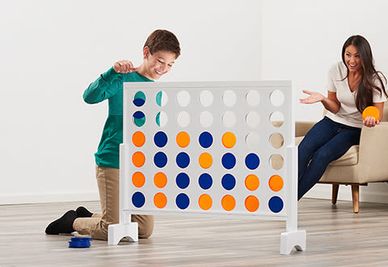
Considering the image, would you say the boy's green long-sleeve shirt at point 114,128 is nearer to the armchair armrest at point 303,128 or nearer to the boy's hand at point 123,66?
the boy's hand at point 123,66

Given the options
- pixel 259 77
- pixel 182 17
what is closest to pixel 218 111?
pixel 182 17

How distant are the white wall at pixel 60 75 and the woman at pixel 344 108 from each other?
4.90 ft

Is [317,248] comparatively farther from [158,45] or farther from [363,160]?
[363,160]

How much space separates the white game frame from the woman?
5.36 ft

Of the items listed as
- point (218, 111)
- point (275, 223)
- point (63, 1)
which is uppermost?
point (63, 1)

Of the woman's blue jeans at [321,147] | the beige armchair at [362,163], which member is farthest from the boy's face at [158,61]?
the beige armchair at [362,163]

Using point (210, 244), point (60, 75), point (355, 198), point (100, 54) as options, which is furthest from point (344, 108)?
point (210, 244)

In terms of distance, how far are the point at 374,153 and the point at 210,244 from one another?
2.04m

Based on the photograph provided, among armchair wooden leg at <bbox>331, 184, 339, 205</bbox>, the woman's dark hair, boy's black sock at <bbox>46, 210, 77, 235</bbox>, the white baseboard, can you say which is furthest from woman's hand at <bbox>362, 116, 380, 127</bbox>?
the white baseboard

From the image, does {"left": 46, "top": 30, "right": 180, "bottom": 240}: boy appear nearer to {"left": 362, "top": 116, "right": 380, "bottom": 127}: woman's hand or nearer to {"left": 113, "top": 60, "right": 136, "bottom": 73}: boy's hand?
{"left": 113, "top": 60, "right": 136, "bottom": 73}: boy's hand

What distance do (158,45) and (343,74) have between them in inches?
79.3

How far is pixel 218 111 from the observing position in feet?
12.1

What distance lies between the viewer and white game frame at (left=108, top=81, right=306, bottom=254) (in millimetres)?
3557

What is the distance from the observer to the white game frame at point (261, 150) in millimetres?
3557
